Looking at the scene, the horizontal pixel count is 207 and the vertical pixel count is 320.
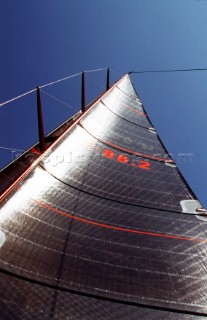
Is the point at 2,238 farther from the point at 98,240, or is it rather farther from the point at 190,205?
the point at 190,205

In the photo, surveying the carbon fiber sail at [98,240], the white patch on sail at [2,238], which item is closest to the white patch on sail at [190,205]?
the carbon fiber sail at [98,240]

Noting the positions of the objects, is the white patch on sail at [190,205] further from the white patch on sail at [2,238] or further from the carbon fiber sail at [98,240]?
the white patch on sail at [2,238]

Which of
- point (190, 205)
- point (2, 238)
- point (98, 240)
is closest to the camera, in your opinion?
point (2, 238)

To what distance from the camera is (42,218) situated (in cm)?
316

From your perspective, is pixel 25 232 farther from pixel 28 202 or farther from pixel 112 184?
pixel 112 184

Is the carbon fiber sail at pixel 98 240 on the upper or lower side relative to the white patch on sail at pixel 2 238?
lower

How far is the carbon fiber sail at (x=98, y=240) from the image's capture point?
2.41 m

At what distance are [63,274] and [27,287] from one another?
34 cm

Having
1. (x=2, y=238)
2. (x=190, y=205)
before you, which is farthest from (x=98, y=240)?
(x=190, y=205)

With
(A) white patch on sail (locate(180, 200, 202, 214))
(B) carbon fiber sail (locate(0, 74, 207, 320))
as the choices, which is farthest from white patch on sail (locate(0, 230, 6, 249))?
(A) white patch on sail (locate(180, 200, 202, 214))

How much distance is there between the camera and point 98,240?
10.5 ft

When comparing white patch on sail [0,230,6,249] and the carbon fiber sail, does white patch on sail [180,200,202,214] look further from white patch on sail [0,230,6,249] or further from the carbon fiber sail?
white patch on sail [0,230,6,249]

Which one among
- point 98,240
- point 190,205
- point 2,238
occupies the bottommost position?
point 190,205

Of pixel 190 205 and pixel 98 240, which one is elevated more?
pixel 98 240
